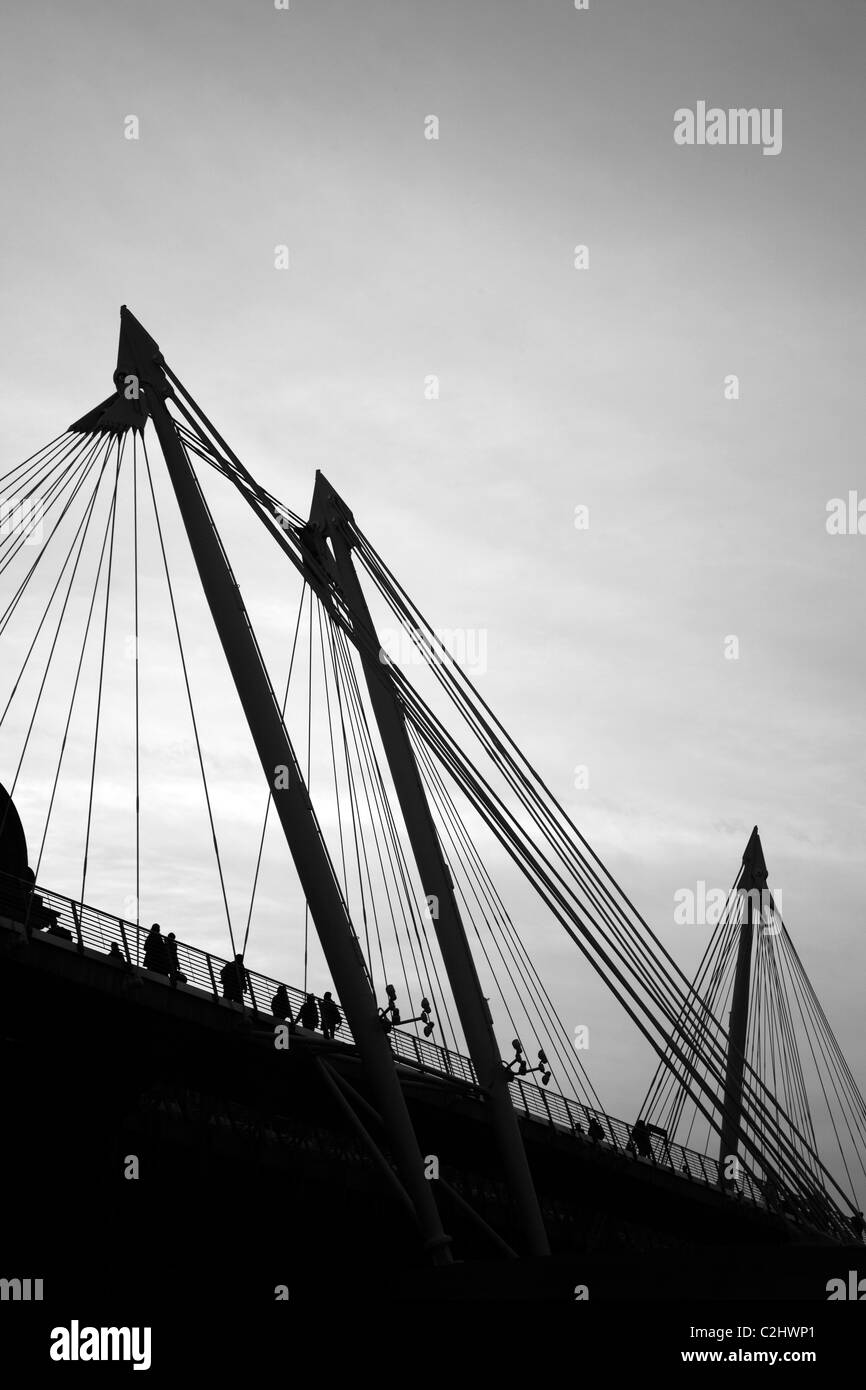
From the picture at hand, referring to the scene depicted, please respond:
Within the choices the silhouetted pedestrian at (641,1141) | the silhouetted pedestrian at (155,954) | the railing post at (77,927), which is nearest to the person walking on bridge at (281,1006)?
the silhouetted pedestrian at (155,954)

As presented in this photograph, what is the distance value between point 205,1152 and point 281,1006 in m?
→ 7.63

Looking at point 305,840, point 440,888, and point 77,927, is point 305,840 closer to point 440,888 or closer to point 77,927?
point 77,927

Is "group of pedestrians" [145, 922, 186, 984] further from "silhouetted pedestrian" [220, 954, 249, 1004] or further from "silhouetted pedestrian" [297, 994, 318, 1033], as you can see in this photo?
"silhouetted pedestrian" [297, 994, 318, 1033]

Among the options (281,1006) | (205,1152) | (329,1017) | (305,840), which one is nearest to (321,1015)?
(329,1017)

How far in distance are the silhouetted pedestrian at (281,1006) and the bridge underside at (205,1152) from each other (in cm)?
69

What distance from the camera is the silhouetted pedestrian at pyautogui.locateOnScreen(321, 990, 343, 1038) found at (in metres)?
33.6

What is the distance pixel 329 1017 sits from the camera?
33.8 m

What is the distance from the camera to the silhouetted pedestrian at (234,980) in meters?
30.1

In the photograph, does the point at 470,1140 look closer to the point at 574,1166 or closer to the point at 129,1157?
the point at 574,1166
